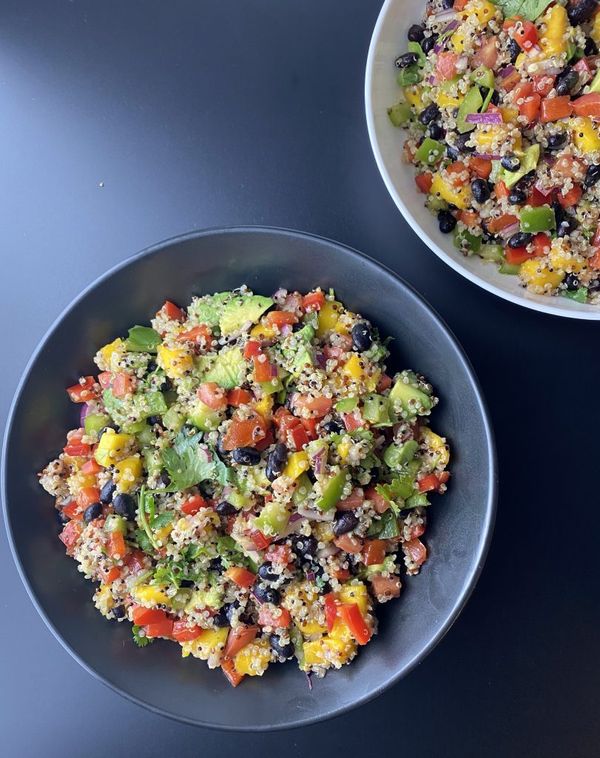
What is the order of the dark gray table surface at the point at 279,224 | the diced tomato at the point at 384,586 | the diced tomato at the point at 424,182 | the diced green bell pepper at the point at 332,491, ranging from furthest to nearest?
the dark gray table surface at the point at 279,224 < the diced tomato at the point at 424,182 < the diced tomato at the point at 384,586 < the diced green bell pepper at the point at 332,491

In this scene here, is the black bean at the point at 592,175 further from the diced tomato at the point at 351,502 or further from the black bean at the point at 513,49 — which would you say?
the diced tomato at the point at 351,502

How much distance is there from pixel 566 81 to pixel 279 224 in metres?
0.87

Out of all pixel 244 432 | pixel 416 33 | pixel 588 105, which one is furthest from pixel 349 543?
pixel 416 33

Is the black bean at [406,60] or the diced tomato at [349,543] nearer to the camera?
the diced tomato at [349,543]

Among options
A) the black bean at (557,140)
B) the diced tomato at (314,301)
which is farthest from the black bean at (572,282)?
the diced tomato at (314,301)

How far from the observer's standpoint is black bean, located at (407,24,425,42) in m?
1.84

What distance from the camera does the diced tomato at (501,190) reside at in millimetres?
1786

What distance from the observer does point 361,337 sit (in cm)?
178

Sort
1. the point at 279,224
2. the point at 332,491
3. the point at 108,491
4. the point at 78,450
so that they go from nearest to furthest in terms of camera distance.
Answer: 1. the point at 332,491
2. the point at 108,491
3. the point at 78,450
4. the point at 279,224

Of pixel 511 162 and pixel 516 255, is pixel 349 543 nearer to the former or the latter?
pixel 516 255

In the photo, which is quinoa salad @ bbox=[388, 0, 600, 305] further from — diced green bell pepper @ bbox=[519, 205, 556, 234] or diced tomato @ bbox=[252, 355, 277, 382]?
diced tomato @ bbox=[252, 355, 277, 382]

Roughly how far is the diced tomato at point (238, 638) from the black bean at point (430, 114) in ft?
4.61

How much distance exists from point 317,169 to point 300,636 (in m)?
1.34

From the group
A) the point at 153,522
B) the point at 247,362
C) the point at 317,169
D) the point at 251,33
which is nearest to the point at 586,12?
A: the point at 317,169
